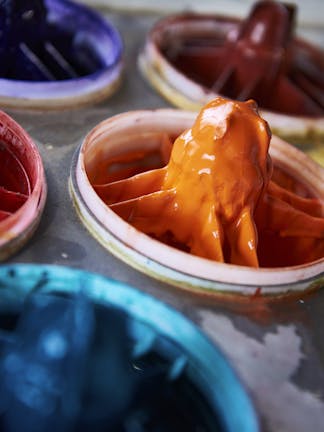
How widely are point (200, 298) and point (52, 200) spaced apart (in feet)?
1.09

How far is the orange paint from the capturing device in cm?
97

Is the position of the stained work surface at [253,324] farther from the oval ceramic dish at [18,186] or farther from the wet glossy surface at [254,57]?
the wet glossy surface at [254,57]

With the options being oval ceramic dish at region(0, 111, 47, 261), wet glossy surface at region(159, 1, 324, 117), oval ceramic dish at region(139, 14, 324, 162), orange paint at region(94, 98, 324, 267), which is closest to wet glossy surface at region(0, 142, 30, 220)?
oval ceramic dish at region(0, 111, 47, 261)

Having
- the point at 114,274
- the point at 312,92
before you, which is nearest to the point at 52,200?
the point at 114,274

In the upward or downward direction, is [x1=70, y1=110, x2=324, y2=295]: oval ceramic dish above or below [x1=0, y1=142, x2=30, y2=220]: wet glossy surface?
above

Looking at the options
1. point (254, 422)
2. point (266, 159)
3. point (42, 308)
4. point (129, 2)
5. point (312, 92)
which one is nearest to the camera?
point (254, 422)

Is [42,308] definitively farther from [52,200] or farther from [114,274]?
[52,200]

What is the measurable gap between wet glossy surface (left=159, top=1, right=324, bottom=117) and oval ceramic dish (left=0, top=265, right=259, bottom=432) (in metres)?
0.79

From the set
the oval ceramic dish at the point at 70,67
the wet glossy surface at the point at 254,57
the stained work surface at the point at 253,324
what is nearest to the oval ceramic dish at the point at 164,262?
the stained work surface at the point at 253,324

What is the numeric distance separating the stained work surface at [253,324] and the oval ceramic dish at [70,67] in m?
0.18

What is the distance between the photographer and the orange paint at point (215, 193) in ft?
3.20

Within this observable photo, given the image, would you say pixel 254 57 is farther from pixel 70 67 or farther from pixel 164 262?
pixel 164 262

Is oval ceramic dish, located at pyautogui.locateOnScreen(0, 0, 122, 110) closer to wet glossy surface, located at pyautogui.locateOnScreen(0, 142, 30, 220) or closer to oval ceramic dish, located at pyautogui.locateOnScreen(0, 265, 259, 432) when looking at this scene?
wet glossy surface, located at pyautogui.locateOnScreen(0, 142, 30, 220)

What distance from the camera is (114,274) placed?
0.94 meters
